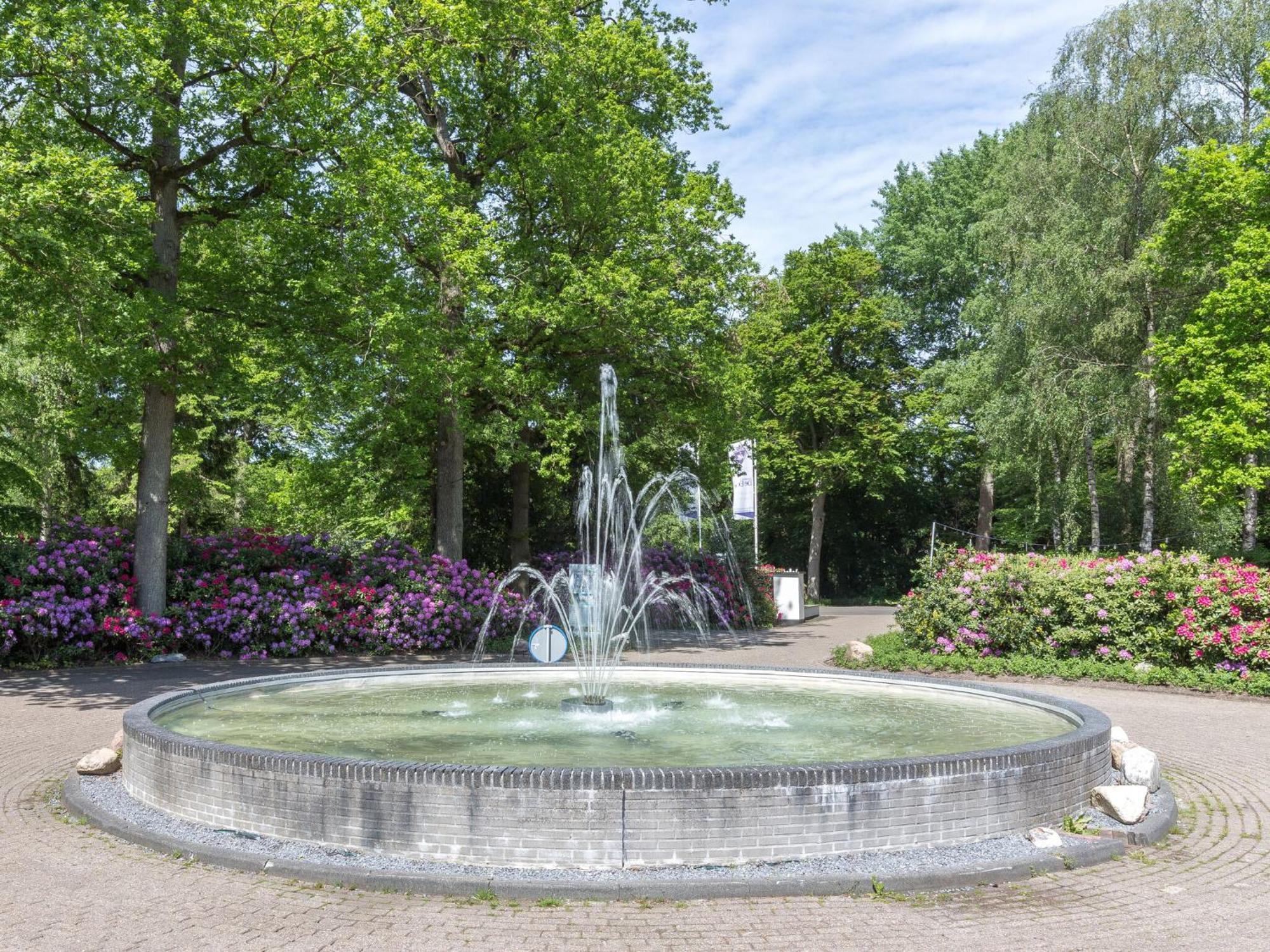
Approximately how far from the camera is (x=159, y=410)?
15938mm

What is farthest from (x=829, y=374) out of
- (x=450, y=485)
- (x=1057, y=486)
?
(x=450, y=485)

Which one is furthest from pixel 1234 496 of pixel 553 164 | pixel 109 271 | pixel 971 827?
pixel 109 271

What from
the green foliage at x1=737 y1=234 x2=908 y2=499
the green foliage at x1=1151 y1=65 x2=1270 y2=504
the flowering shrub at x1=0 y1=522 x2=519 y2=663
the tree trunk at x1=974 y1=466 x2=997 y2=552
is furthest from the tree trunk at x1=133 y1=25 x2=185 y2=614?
the tree trunk at x1=974 y1=466 x2=997 y2=552

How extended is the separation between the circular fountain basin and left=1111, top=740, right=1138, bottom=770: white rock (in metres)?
0.28

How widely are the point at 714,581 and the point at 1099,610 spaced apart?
35.8 feet

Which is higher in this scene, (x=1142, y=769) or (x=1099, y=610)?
(x=1099, y=610)

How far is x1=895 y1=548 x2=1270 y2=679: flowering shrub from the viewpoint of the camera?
529 inches

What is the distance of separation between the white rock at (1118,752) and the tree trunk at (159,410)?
541 inches

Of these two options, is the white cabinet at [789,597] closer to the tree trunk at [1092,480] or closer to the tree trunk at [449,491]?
the tree trunk at [1092,480]

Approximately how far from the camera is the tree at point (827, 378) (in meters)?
35.0

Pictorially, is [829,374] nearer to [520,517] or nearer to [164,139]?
[520,517]

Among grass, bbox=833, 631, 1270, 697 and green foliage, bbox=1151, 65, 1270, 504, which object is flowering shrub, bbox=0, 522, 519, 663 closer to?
grass, bbox=833, 631, 1270, 697

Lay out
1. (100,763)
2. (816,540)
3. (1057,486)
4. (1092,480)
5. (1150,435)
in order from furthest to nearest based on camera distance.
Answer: (816,540) → (1057,486) → (1092,480) → (1150,435) → (100,763)

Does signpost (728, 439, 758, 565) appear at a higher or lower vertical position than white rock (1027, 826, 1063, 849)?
higher
